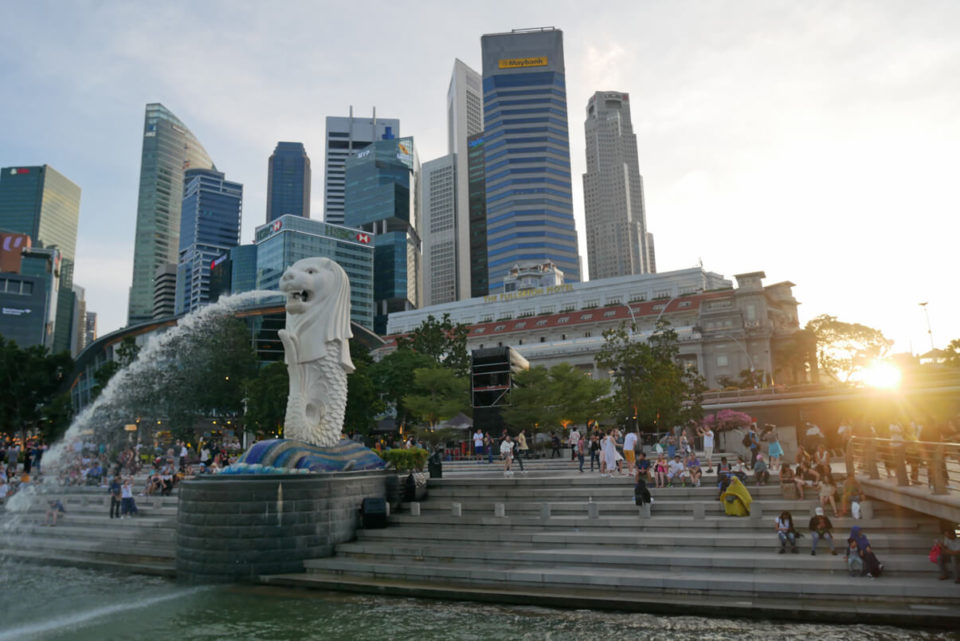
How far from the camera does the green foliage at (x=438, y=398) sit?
1790 inches

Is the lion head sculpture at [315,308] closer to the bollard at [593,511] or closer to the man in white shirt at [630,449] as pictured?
the bollard at [593,511]

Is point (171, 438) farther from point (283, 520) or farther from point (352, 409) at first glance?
point (283, 520)

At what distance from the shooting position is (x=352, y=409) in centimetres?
4481

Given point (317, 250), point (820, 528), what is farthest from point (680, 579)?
point (317, 250)

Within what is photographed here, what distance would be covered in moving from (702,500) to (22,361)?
62114mm

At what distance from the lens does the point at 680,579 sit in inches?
526

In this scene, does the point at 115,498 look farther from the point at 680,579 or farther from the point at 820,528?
the point at 820,528

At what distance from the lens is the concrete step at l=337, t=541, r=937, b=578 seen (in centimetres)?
1363

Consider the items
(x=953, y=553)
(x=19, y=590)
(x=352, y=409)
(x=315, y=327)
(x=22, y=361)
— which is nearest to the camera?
(x=953, y=553)

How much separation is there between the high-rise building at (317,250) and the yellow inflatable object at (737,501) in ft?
403

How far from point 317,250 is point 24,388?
87221 millimetres

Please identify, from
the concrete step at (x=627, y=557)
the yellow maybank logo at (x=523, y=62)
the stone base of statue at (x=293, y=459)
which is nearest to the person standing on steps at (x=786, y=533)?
the concrete step at (x=627, y=557)

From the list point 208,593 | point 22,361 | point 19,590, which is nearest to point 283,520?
point 208,593

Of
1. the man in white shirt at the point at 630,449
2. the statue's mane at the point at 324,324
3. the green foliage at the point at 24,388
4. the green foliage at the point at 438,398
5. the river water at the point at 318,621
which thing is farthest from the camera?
the green foliage at the point at 24,388
